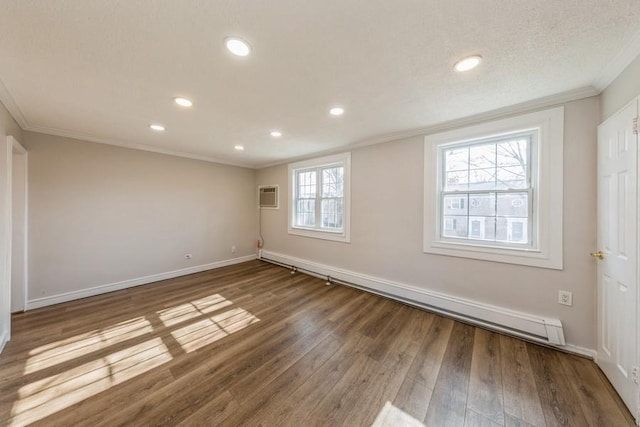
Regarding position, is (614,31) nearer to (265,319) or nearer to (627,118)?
(627,118)

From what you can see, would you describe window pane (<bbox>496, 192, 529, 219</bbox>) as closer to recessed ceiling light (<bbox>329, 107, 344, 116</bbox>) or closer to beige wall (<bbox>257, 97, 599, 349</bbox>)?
beige wall (<bbox>257, 97, 599, 349</bbox>)

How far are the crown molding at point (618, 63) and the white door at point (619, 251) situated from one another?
1.03 feet

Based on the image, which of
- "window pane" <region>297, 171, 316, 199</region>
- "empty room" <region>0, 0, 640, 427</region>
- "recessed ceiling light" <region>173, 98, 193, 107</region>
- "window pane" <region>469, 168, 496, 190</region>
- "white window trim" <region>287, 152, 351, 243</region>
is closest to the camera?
"empty room" <region>0, 0, 640, 427</region>

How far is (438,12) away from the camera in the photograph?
1137 mm

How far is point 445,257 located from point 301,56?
104 inches

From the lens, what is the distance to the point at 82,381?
1.65 metres

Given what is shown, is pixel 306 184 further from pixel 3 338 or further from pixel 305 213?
pixel 3 338

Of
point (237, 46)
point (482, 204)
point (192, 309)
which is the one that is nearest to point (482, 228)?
point (482, 204)

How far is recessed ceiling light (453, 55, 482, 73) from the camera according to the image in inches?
58.4

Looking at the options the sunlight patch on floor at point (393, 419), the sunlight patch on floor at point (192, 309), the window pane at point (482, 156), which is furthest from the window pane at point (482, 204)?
the sunlight patch on floor at point (192, 309)

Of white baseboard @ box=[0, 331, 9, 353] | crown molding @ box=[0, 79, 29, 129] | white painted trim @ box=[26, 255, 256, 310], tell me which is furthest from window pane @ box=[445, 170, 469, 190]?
white baseboard @ box=[0, 331, 9, 353]

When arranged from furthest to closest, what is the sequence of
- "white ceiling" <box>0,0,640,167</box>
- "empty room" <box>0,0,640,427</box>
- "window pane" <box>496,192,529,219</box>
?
"window pane" <box>496,192,529,219</box> → "empty room" <box>0,0,640,427</box> → "white ceiling" <box>0,0,640,167</box>

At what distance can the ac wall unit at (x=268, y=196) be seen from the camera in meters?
5.00

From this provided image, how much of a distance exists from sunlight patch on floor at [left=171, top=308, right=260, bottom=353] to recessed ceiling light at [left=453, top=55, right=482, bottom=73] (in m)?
3.07
